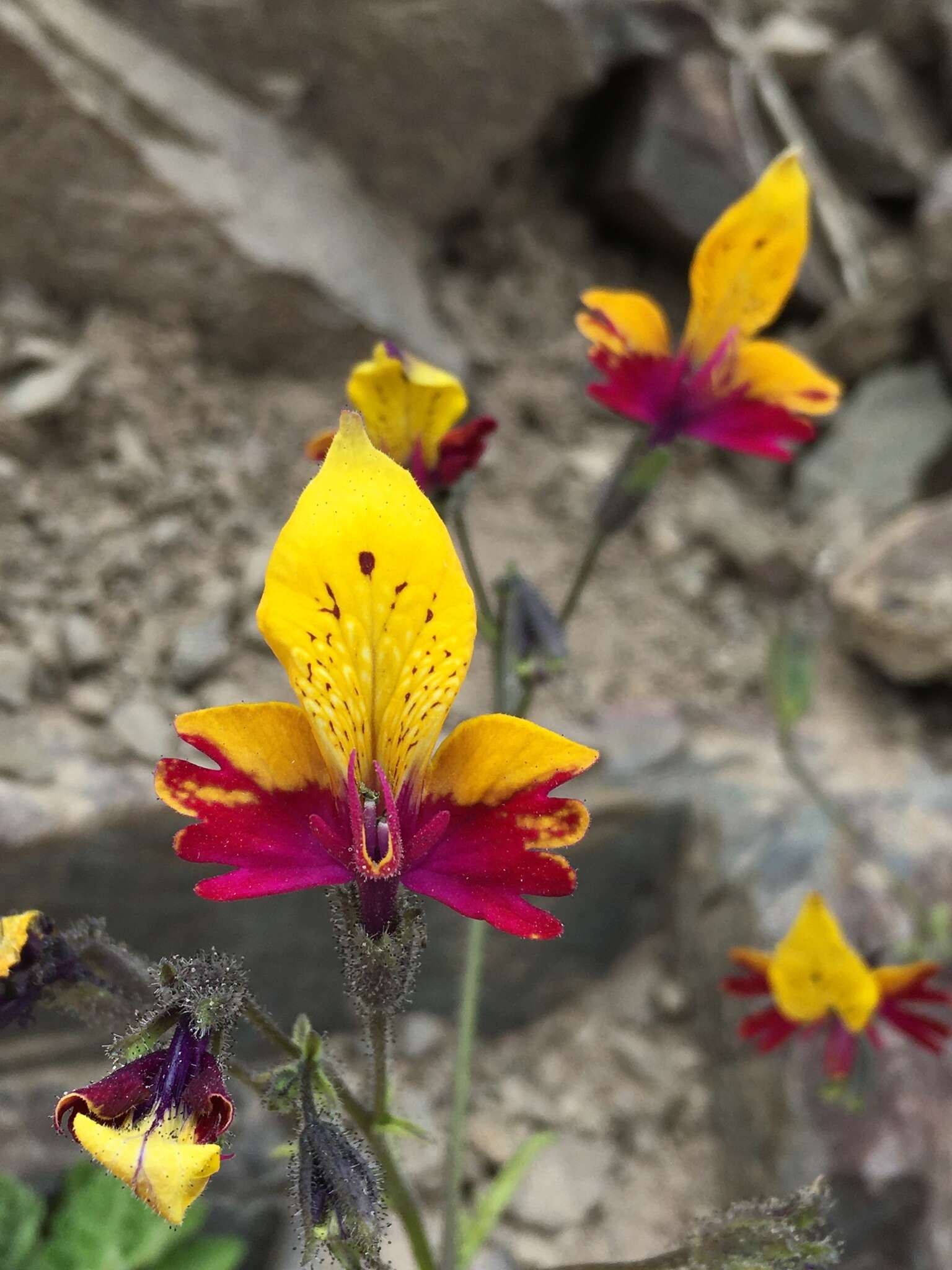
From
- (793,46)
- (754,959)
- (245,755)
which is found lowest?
(245,755)

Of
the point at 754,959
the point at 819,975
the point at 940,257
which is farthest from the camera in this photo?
the point at 940,257

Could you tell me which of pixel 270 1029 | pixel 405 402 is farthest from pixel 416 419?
pixel 270 1029

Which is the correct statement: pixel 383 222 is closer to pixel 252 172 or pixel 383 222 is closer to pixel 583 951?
pixel 252 172

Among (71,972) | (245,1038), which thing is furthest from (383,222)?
(71,972)

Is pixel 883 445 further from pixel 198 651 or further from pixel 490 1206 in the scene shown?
pixel 490 1206

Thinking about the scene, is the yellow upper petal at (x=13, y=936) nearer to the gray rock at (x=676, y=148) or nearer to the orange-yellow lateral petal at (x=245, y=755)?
the orange-yellow lateral petal at (x=245, y=755)
